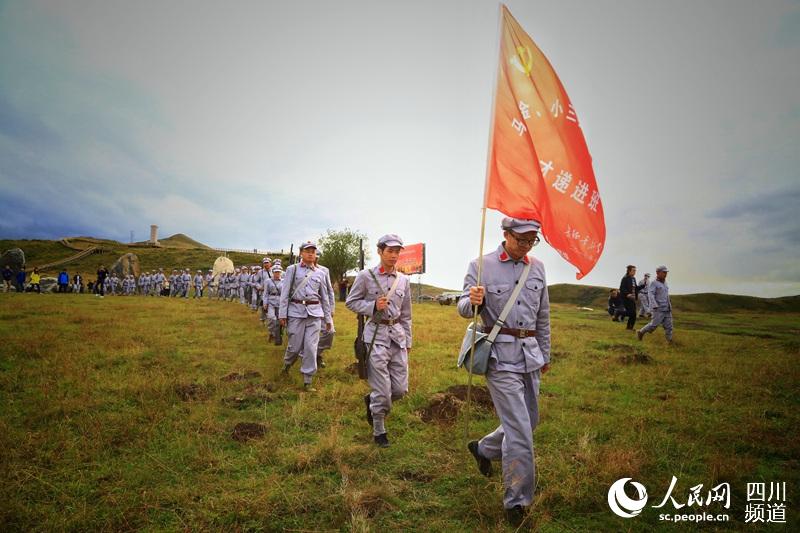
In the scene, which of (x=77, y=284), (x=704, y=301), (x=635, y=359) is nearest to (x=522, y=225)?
(x=635, y=359)

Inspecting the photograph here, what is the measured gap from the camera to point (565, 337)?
46.8 ft

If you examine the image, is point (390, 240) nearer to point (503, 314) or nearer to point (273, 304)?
point (503, 314)

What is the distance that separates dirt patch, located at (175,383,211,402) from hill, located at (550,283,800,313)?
105 feet

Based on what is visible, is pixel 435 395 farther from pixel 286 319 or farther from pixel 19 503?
pixel 19 503

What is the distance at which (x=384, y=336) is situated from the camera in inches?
216

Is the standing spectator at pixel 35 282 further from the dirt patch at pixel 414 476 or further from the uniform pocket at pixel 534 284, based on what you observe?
the uniform pocket at pixel 534 284

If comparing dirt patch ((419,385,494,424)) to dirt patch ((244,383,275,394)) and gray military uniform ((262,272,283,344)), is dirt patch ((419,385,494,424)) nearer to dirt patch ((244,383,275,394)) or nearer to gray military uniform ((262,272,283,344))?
dirt patch ((244,383,275,394))

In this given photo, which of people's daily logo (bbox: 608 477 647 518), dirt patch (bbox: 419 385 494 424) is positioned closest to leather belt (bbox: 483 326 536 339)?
people's daily logo (bbox: 608 477 647 518)

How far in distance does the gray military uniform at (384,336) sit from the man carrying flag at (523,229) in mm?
1395

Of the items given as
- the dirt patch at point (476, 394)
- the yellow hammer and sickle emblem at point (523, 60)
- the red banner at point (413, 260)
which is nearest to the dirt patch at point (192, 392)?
the dirt patch at point (476, 394)

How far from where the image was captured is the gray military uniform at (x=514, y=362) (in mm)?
3438

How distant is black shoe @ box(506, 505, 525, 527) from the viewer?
3.42m

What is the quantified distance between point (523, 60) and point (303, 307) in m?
5.77

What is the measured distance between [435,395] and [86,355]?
27.8 ft
